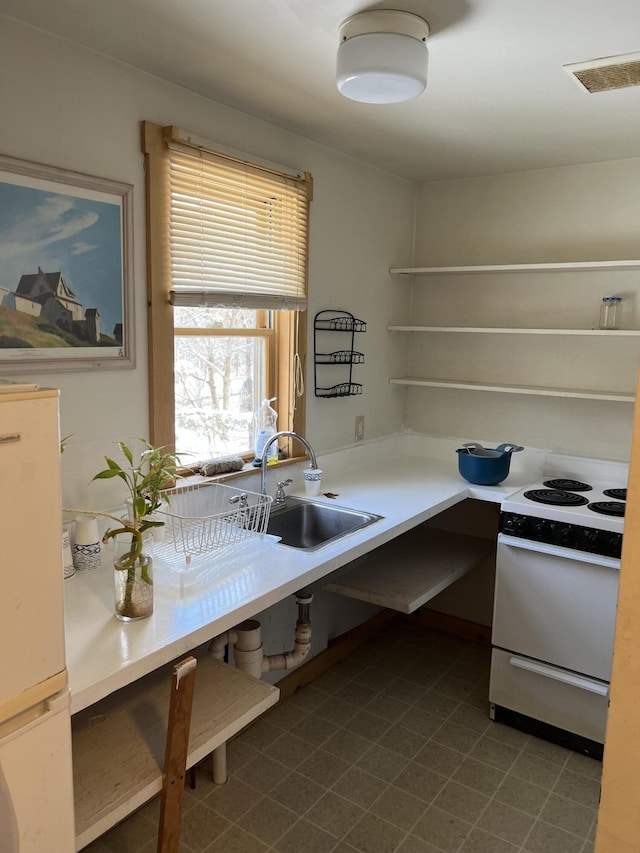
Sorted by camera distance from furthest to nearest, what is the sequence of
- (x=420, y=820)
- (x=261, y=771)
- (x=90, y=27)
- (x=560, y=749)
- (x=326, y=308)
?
(x=326, y=308), (x=560, y=749), (x=261, y=771), (x=420, y=820), (x=90, y=27)

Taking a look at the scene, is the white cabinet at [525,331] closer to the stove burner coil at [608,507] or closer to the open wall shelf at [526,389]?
the open wall shelf at [526,389]

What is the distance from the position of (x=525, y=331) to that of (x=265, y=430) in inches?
51.5

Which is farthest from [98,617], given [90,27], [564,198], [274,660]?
[564,198]

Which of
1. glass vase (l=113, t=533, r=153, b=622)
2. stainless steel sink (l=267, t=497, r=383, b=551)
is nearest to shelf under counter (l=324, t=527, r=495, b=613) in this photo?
stainless steel sink (l=267, t=497, r=383, b=551)

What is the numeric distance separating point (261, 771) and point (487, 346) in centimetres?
227

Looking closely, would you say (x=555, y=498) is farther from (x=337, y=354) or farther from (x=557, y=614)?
(x=337, y=354)

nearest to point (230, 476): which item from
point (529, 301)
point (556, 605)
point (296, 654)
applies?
point (296, 654)

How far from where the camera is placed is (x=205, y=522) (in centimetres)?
216

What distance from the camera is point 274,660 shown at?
248cm

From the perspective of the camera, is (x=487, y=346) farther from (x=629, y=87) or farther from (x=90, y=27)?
(x=90, y=27)

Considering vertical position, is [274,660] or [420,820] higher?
[274,660]

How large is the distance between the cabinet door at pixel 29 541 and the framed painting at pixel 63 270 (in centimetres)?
73

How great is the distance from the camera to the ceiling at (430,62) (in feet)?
5.17

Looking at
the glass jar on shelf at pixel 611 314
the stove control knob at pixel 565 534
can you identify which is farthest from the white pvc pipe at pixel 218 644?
the glass jar on shelf at pixel 611 314
